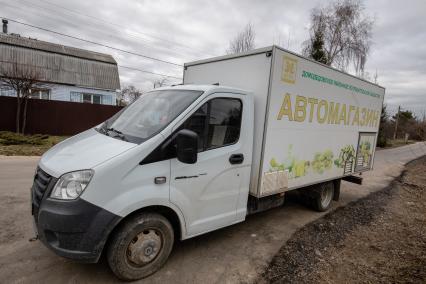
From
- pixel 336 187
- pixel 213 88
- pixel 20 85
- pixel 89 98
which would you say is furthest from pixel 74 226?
pixel 89 98

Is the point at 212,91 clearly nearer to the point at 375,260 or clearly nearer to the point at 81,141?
the point at 81,141

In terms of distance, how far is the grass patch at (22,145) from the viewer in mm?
10148

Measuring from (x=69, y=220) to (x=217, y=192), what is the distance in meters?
1.78

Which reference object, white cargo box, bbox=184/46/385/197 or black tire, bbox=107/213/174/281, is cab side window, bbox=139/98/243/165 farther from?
black tire, bbox=107/213/174/281

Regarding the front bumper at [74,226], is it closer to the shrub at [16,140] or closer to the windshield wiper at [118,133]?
the windshield wiper at [118,133]

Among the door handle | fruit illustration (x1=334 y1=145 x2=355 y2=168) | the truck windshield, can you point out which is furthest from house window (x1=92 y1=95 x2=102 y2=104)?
the door handle

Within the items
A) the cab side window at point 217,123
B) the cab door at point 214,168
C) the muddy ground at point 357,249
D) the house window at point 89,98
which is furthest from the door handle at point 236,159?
the house window at point 89,98

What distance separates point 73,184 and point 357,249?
167 inches

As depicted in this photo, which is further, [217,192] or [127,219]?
[217,192]

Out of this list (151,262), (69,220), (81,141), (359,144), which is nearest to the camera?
(69,220)

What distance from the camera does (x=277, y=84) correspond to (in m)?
4.11

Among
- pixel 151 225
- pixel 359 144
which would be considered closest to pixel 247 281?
pixel 151 225

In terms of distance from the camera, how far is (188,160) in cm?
310

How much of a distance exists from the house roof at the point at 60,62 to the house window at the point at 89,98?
742 mm
